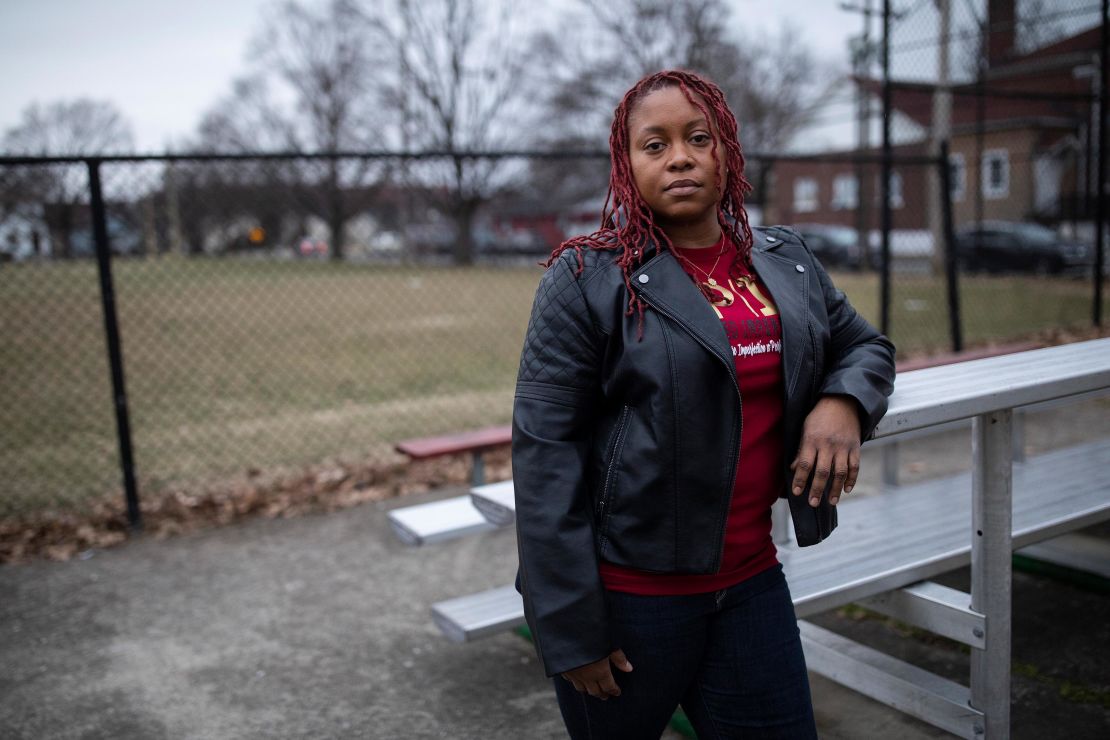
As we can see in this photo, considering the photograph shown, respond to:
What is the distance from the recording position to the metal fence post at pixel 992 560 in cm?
251

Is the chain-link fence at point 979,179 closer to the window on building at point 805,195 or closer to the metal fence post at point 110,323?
the window on building at point 805,195

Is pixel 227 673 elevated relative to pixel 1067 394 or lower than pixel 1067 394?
lower

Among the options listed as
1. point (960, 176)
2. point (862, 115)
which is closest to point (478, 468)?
point (862, 115)

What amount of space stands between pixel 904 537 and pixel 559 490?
79.7 inches

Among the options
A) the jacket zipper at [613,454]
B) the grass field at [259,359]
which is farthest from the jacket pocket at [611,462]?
the grass field at [259,359]

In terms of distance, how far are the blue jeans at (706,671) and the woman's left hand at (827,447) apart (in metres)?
0.23

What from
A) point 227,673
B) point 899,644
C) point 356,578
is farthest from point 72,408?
point 899,644

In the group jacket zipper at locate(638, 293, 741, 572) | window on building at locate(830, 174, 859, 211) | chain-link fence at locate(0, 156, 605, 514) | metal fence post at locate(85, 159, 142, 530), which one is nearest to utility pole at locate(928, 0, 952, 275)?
chain-link fence at locate(0, 156, 605, 514)

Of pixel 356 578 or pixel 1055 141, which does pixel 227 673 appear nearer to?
pixel 356 578

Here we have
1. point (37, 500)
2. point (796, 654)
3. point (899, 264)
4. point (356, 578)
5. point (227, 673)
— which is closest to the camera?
point (796, 654)

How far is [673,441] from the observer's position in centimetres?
169

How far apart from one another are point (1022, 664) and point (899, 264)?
2613 cm

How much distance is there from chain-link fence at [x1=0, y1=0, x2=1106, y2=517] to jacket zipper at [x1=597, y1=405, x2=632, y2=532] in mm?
3993

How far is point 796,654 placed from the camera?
1.88 metres
